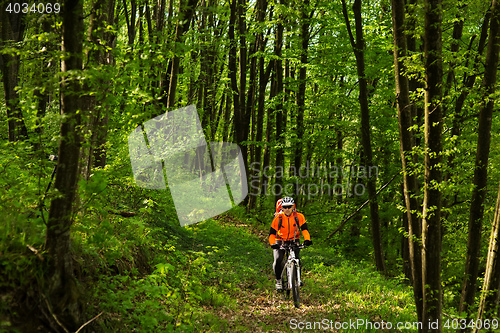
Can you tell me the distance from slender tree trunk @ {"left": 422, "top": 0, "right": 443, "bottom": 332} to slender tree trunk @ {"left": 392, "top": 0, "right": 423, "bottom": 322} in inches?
13.0

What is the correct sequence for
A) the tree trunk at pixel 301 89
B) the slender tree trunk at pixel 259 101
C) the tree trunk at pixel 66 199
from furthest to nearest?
the slender tree trunk at pixel 259 101
the tree trunk at pixel 301 89
the tree trunk at pixel 66 199

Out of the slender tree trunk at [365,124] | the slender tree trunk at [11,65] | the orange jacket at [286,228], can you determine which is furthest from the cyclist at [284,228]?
the slender tree trunk at [11,65]

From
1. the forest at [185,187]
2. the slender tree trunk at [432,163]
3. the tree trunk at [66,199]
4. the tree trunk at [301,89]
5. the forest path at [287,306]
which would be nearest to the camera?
the tree trunk at [66,199]

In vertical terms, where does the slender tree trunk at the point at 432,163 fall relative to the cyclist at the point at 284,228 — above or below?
above

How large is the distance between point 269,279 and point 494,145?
6.45m

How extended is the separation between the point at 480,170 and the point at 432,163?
2355mm

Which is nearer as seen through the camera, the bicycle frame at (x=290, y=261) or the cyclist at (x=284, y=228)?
the bicycle frame at (x=290, y=261)

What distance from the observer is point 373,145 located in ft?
49.6

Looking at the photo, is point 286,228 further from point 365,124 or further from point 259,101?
point 259,101

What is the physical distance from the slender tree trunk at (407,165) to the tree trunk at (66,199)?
15.9 feet

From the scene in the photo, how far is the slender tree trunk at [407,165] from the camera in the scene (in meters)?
6.35

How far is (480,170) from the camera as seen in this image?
738 cm

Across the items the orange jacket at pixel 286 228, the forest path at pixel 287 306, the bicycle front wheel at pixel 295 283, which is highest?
the orange jacket at pixel 286 228

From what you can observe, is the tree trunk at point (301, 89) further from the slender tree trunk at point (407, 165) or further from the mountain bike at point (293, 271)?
the slender tree trunk at point (407, 165)
